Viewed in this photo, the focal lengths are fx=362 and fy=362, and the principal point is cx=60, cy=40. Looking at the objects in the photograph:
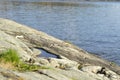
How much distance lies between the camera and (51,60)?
17375mm

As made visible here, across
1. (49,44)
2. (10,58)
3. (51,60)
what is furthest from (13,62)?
(49,44)

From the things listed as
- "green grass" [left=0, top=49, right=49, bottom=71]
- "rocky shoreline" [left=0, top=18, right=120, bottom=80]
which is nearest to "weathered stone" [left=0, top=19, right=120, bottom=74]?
"rocky shoreline" [left=0, top=18, right=120, bottom=80]

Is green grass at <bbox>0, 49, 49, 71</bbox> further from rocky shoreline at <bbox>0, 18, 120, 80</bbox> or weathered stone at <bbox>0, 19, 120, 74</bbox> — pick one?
weathered stone at <bbox>0, 19, 120, 74</bbox>

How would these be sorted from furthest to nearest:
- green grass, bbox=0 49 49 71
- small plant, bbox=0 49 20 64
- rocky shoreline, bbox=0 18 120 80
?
1. small plant, bbox=0 49 20 64
2. green grass, bbox=0 49 49 71
3. rocky shoreline, bbox=0 18 120 80

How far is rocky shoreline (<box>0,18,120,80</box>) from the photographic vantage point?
12654mm

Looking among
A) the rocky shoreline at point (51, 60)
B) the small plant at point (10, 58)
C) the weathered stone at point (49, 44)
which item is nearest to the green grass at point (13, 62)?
the small plant at point (10, 58)

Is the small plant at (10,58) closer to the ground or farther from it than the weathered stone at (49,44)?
farther from it

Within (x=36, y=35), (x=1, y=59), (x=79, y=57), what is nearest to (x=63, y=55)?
(x=79, y=57)

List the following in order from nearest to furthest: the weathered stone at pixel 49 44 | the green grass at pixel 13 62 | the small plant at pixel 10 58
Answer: the green grass at pixel 13 62
the small plant at pixel 10 58
the weathered stone at pixel 49 44

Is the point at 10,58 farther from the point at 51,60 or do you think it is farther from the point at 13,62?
the point at 51,60

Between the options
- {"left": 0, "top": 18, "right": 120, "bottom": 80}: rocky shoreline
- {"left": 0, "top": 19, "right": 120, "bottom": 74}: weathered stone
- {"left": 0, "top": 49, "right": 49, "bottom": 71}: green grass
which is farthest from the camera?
{"left": 0, "top": 19, "right": 120, "bottom": 74}: weathered stone

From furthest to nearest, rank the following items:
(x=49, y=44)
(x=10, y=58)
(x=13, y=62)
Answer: (x=49, y=44), (x=10, y=58), (x=13, y=62)

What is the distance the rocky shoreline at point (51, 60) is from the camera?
12654 mm

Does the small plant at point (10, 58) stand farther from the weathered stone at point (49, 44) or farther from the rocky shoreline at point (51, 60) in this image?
the weathered stone at point (49, 44)
